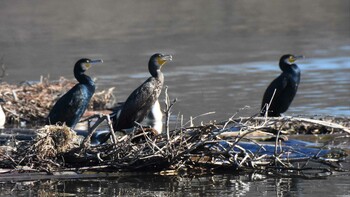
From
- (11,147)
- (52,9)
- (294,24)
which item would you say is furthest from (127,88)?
(52,9)

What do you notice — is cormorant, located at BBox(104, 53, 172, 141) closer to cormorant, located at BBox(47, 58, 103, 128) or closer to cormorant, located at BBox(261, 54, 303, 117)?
cormorant, located at BBox(47, 58, 103, 128)

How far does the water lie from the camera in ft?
30.3

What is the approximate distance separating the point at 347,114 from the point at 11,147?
17.8ft

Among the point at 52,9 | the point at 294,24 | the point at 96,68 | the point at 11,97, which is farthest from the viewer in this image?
the point at 52,9

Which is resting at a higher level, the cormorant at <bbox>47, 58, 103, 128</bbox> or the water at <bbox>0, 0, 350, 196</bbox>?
the water at <bbox>0, 0, 350, 196</bbox>

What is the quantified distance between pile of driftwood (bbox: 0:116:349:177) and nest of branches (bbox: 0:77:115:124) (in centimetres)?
433

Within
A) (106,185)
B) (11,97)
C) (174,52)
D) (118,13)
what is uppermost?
(118,13)

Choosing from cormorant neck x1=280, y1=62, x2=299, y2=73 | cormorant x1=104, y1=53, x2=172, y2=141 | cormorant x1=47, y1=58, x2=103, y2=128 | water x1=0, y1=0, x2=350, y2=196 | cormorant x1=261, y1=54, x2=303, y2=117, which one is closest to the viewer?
water x1=0, y1=0, x2=350, y2=196

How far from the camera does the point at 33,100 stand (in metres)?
14.3

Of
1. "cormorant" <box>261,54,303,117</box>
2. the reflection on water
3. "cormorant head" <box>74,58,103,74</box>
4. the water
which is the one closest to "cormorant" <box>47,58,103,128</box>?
"cormorant head" <box>74,58,103,74</box>

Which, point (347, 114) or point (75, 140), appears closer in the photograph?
point (75, 140)

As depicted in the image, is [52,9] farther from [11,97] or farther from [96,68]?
[11,97]

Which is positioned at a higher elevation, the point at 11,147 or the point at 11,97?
the point at 11,97

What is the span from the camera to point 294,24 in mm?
28875
